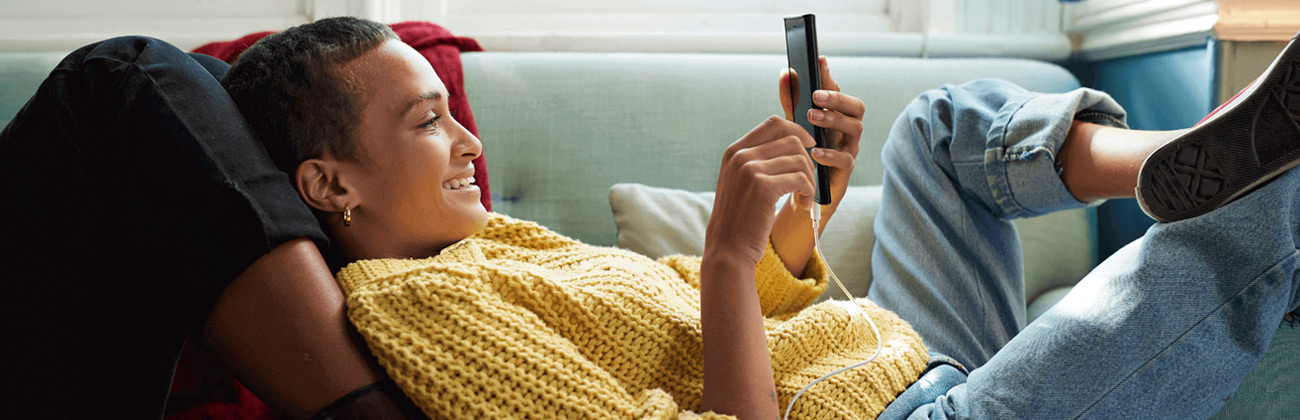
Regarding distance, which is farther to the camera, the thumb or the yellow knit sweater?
the thumb

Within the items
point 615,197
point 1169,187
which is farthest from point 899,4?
point 1169,187

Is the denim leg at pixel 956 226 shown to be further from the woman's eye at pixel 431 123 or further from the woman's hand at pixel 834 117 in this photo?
the woman's eye at pixel 431 123

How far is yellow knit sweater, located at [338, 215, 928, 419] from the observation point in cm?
68

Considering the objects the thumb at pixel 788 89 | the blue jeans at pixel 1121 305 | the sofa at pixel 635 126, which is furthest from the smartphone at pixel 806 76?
the sofa at pixel 635 126

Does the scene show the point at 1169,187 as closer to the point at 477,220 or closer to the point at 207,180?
the point at 477,220

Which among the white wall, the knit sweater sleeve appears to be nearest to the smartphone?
the knit sweater sleeve

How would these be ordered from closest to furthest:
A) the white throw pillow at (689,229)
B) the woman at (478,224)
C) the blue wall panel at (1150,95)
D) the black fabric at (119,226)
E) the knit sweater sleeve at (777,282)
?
the black fabric at (119,226), the woman at (478,224), the knit sweater sleeve at (777,282), the white throw pillow at (689,229), the blue wall panel at (1150,95)

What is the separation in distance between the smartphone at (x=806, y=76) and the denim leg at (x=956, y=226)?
224mm

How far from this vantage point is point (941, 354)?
1.02 meters

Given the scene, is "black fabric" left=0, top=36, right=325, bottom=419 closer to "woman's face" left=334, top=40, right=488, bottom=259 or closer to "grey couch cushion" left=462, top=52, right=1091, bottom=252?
"woman's face" left=334, top=40, right=488, bottom=259

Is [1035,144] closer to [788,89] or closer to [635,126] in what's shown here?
[788,89]

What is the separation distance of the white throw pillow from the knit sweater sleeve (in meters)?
0.14

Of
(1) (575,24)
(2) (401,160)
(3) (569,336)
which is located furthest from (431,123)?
(1) (575,24)

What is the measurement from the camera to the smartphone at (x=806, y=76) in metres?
0.85
